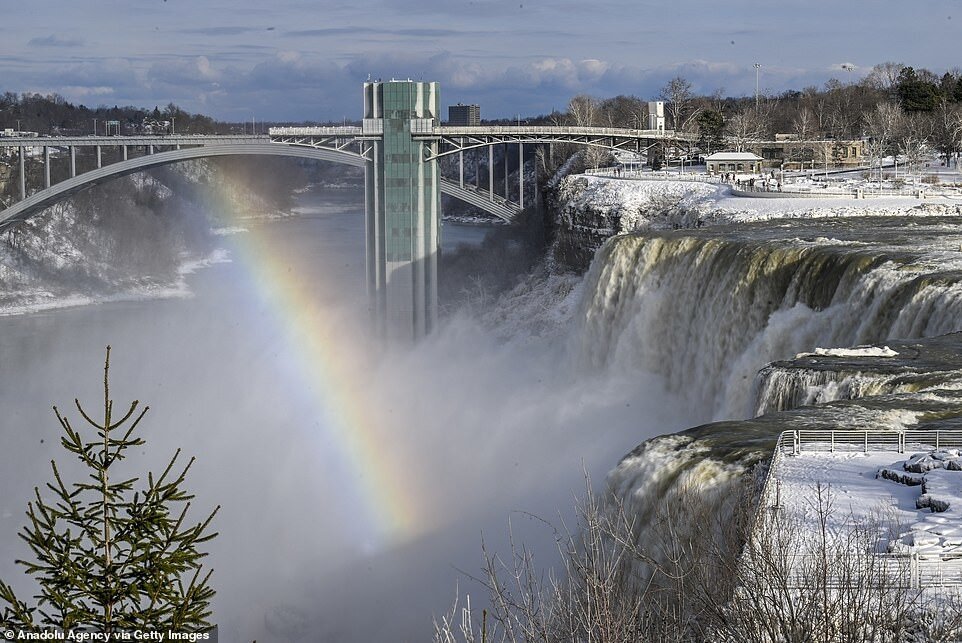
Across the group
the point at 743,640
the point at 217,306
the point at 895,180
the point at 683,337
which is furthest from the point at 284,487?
the point at 217,306

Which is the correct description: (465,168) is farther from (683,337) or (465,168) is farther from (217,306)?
(683,337)

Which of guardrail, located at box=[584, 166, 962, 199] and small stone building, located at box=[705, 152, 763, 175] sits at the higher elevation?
small stone building, located at box=[705, 152, 763, 175]

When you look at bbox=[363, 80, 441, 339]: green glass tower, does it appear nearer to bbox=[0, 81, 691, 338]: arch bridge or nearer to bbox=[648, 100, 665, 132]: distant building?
bbox=[0, 81, 691, 338]: arch bridge

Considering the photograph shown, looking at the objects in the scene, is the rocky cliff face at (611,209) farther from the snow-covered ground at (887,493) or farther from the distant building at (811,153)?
the snow-covered ground at (887,493)

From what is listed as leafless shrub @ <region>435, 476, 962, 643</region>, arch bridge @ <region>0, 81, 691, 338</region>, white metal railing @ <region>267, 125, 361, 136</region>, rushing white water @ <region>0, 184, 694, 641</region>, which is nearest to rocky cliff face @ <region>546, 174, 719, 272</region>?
rushing white water @ <region>0, 184, 694, 641</region>

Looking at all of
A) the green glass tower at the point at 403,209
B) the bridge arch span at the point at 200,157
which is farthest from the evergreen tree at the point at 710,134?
the green glass tower at the point at 403,209

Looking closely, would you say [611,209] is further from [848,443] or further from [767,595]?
[767,595]

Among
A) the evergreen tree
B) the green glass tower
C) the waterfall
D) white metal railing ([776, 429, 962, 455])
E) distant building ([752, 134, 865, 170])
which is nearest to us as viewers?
white metal railing ([776, 429, 962, 455])
